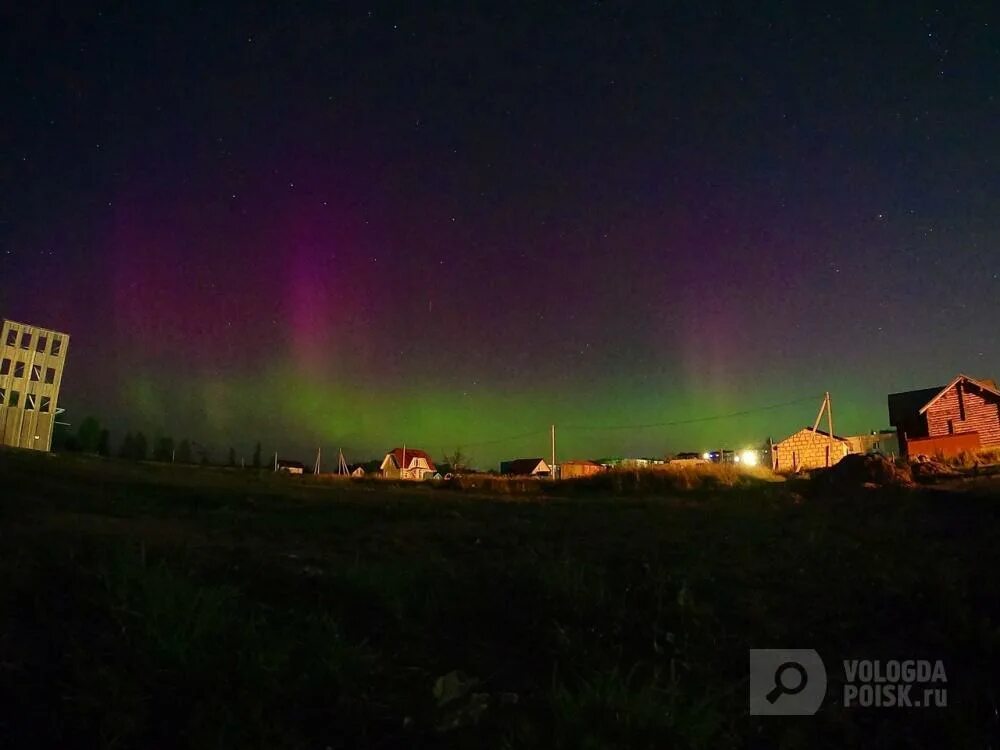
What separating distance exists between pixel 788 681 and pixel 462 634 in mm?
2319

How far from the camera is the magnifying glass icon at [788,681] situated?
4546 millimetres

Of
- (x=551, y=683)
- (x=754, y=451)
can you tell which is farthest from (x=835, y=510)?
(x=754, y=451)

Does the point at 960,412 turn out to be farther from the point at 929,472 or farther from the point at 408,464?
the point at 408,464

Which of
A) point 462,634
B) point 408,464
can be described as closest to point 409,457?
point 408,464

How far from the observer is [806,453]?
40812 millimetres

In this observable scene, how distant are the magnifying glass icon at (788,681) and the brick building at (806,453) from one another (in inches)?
1394

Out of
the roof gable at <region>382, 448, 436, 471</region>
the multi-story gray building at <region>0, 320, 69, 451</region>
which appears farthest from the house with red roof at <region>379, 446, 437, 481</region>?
the multi-story gray building at <region>0, 320, 69, 451</region>

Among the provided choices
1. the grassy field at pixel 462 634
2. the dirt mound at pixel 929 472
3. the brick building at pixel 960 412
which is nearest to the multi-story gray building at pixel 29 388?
the grassy field at pixel 462 634

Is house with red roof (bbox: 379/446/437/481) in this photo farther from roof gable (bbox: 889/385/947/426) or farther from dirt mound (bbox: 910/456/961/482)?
dirt mound (bbox: 910/456/961/482)

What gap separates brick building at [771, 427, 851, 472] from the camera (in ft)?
130

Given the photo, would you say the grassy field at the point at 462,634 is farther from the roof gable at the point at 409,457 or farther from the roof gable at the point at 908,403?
the roof gable at the point at 409,457

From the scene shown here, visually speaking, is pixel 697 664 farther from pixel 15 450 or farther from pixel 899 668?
pixel 15 450

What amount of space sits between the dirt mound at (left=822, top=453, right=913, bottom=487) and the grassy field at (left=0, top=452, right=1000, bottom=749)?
11493 millimetres

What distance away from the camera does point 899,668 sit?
4.78 m
